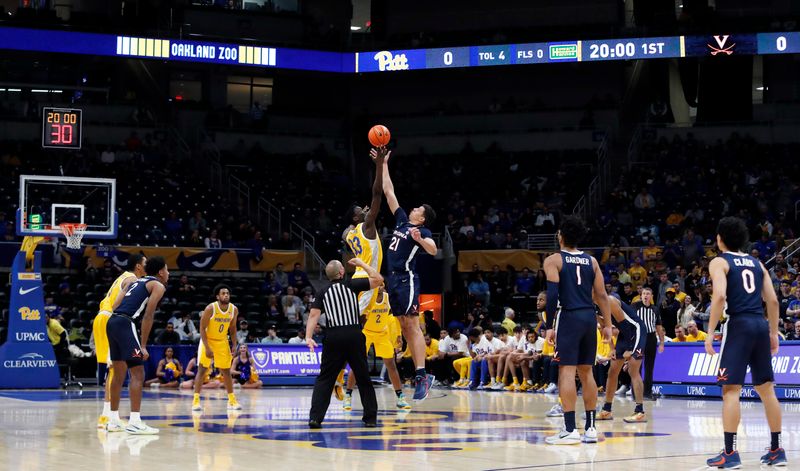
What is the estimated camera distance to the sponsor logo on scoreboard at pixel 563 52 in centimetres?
3662

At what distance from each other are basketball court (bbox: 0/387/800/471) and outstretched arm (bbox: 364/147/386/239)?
7.85 ft

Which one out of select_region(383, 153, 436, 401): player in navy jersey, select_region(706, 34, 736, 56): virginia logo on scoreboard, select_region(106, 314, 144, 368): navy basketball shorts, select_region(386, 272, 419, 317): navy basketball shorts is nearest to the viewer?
select_region(106, 314, 144, 368): navy basketball shorts

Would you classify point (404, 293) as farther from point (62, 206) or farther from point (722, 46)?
point (722, 46)

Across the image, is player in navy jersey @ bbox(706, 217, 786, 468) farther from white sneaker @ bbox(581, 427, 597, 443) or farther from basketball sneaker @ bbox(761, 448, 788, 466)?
white sneaker @ bbox(581, 427, 597, 443)

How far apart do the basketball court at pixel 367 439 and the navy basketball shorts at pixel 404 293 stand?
140 cm

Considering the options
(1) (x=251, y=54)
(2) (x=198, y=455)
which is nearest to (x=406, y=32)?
(1) (x=251, y=54)

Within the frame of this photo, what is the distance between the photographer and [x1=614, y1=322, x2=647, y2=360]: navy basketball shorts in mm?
14945

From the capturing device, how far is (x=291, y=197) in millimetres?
37219

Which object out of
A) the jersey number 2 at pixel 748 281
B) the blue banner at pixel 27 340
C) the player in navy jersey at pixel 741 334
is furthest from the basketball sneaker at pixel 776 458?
the blue banner at pixel 27 340

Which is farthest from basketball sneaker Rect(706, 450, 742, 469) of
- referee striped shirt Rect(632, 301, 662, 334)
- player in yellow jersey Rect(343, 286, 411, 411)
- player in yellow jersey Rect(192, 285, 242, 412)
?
player in yellow jersey Rect(192, 285, 242, 412)

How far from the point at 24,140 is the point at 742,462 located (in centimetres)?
3085

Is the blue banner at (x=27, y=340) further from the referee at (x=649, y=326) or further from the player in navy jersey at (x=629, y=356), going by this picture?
the player in navy jersey at (x=629, y=356)

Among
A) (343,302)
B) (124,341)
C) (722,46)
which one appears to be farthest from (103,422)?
(722,46)

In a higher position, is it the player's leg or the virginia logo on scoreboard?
the virginia logo on scoreboard
